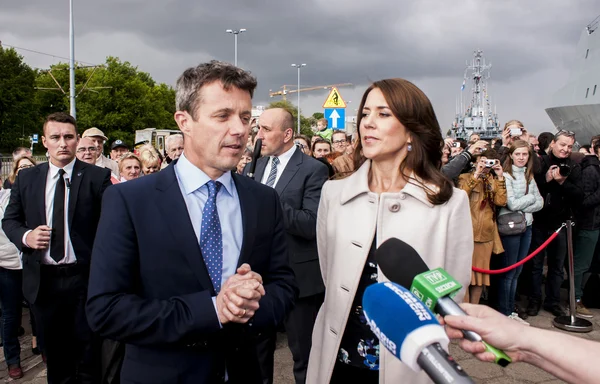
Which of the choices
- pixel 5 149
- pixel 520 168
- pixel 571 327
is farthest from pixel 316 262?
pixel 5 149

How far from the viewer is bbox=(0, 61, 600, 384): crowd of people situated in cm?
171

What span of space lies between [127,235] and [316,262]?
2378mm

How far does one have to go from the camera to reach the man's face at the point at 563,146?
19.7 feet

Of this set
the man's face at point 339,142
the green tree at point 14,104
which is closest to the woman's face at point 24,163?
the man's face at point 339,142

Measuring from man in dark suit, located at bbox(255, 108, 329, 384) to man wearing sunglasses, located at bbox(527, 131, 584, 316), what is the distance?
12.1 feet

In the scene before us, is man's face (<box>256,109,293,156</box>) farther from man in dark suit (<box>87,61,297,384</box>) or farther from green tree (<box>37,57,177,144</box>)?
green tree (<box>37,57,177,144</box>)

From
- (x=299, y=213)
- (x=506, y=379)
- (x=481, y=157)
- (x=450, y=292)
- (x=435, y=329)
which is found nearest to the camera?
(x=435, y=329)

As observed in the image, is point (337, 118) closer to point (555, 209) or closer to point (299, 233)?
point (555, 209)

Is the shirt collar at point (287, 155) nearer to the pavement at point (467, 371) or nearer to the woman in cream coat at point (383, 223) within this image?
the woman in cream coat at point (383, 223)

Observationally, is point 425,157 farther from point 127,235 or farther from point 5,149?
point 5,149

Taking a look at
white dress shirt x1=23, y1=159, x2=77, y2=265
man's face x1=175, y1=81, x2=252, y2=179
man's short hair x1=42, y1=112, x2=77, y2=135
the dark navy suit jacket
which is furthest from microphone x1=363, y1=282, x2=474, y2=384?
man's short hair x1=42, y1=112, x2=77, y2=135

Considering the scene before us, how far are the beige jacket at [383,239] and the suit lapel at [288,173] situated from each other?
1.57 meters

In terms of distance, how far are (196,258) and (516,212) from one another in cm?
504

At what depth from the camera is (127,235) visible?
1711 mm
